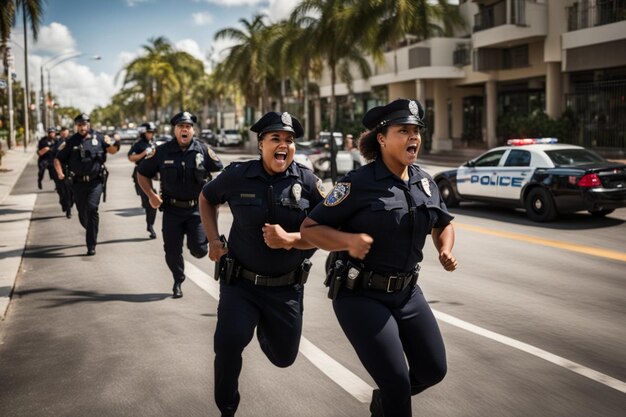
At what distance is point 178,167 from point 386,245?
14.2 ft

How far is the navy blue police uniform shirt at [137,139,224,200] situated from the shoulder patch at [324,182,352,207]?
3.95 m

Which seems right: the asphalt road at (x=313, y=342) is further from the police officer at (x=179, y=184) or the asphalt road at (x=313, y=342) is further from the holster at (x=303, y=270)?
the holster at (x=303, y=270)

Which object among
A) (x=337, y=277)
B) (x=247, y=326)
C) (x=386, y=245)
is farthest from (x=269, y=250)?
(x=386, y=245)

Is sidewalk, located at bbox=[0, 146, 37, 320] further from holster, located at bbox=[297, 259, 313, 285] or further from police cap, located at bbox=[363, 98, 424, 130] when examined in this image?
police cap, located at bbox=[363, 98, 424, 130]

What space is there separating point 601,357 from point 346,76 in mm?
34701

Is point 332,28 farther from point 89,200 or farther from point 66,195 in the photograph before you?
point 89,200

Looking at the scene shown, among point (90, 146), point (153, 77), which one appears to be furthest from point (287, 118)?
point (153, 77)

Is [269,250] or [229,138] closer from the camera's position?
[269,250]

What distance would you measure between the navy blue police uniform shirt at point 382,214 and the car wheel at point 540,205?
988 cm

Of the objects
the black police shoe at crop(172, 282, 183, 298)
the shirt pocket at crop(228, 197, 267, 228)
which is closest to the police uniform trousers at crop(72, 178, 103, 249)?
the black police shoe at crop(172, 282, 183, 298)

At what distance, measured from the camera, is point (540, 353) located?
17.5 ft

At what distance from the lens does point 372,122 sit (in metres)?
3.62

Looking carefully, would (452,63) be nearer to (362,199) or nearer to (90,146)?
(90,146)

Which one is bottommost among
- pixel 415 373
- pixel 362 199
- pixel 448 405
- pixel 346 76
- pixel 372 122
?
pixel 448 405
